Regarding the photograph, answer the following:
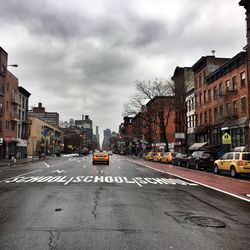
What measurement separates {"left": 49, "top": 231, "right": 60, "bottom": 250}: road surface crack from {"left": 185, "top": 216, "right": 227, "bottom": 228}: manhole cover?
10.5ft

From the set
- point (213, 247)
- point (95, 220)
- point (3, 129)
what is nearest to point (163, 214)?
point (95, 220)

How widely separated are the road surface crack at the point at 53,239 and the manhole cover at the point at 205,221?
10.5ft

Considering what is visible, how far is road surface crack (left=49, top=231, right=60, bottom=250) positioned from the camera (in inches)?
240

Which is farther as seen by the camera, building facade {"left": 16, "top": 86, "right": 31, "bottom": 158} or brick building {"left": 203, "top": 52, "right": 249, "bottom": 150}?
building facade {"left": 16, "top": 86, "right": 31, "bottom": 158}

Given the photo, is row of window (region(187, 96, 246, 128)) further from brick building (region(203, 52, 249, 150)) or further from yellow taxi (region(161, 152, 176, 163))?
yellow taxi (region(161, 152, 176, 163))

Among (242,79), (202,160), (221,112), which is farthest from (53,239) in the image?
(221,112)

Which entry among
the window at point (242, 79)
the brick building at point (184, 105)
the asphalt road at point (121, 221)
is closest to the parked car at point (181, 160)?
the brick building at point (184, 105)

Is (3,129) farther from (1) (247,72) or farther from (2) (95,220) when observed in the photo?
(2) (95,220)

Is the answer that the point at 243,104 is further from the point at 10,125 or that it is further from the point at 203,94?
the point at 10,125

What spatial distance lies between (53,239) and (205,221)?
3744 millimetres

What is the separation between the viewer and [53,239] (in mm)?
6555

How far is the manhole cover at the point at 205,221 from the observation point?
26.5 feet

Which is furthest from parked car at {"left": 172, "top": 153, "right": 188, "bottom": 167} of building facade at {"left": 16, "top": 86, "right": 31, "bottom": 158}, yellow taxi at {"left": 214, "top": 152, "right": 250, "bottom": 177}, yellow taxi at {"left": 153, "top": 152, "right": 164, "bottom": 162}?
building facade at {"left": 16, "top": 86, "right": 31, "bottom": 158}

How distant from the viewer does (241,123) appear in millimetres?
39719
